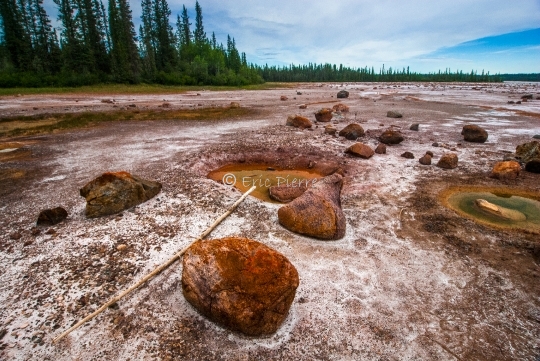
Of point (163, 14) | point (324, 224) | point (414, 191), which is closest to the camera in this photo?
point (324, 224)

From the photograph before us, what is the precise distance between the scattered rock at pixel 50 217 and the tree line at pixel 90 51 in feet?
139

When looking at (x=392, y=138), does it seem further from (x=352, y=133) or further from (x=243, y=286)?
(x=243, y=286)

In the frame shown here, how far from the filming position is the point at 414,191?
298 inches

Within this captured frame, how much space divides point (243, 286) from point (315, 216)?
2.49m

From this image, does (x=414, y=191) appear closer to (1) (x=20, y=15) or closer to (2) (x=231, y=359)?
(2) (x=231, y=359)

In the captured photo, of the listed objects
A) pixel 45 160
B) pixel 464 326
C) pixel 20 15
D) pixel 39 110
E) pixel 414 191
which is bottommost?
pixel 464 326

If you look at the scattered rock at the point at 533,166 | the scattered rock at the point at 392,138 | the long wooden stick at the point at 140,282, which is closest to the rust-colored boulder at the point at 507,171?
the scattered rock at the point at 533,166

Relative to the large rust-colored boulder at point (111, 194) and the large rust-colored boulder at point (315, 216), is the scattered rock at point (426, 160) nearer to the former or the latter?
the large rust-colored boulder at point (315, 216)

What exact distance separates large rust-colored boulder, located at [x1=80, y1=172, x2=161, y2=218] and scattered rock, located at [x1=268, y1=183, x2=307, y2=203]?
3248mm

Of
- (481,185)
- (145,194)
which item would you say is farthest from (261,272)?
(481,185)

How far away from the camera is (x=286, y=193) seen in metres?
7.24

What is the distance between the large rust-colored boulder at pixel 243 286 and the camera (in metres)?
3.39

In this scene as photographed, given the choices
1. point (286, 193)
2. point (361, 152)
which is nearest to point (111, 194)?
point (286, 193)

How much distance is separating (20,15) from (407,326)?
6682 cm
